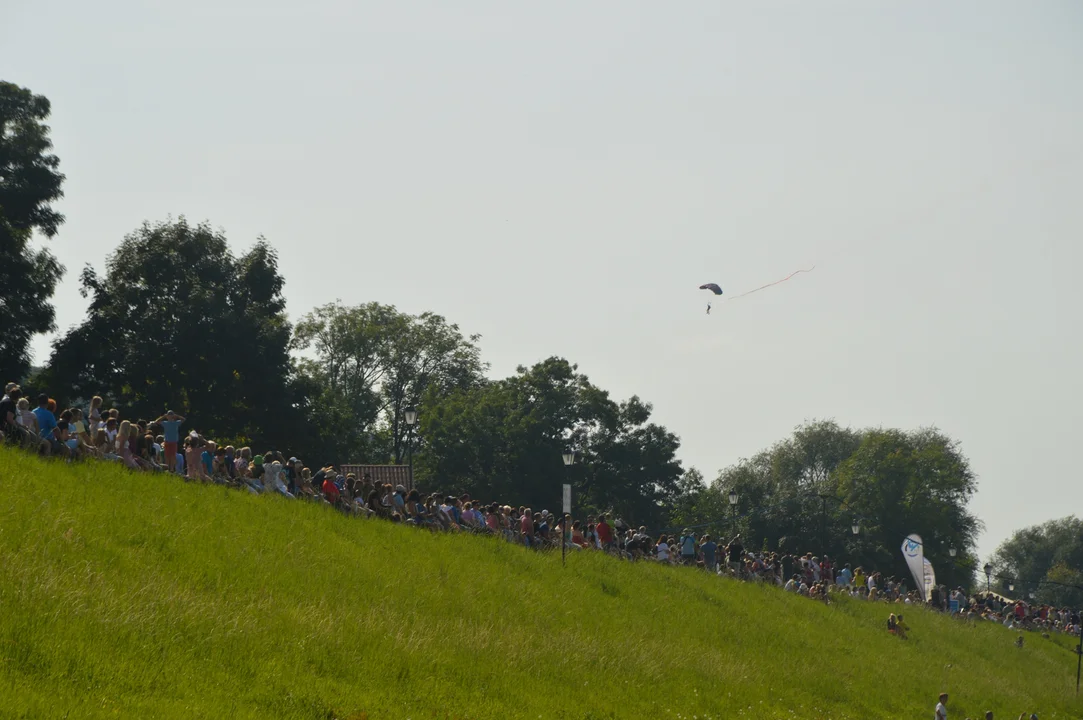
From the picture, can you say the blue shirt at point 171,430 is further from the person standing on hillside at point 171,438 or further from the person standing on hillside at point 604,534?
the person standing on hillside at point 604,534

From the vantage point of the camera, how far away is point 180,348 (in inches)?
1938

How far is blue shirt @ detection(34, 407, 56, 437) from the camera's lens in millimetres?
24625

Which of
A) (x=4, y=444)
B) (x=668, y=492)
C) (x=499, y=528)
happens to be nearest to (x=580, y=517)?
(x=668, y=492)

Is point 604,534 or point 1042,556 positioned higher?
point 1042,556

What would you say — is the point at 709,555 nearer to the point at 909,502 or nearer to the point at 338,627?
the point at 338,627

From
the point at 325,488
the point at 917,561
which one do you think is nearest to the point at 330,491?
the point at 325,488

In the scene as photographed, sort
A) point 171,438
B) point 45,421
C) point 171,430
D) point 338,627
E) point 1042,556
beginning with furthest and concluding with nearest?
1. point 1042,556
2. point 171,430
3. point 171,438
4. point 45,421
5. point 338,627

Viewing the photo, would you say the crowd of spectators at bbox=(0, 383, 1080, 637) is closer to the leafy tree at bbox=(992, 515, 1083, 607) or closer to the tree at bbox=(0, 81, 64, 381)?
the tree at bbox=(0, 81, 64, 381)

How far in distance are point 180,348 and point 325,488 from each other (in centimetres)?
2057

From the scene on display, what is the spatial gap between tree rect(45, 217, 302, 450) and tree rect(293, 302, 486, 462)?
35290 millimetres

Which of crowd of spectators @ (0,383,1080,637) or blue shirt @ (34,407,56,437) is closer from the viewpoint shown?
blue shirt @ (34,407,56,437)

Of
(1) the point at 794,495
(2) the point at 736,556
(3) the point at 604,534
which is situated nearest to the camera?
(3) the point at 604,534

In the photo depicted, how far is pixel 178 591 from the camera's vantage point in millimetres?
19828

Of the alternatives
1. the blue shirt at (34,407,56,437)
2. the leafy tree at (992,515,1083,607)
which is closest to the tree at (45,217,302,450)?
the blue shirt at (34,407,56,437)
